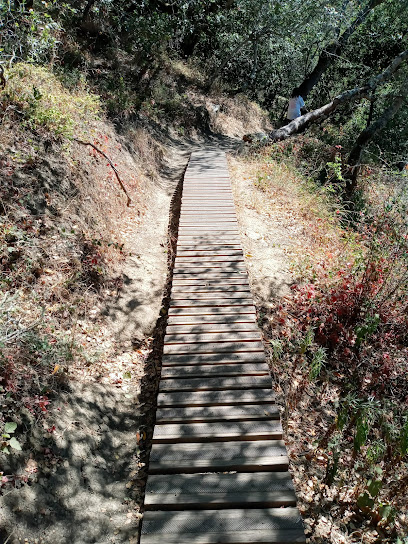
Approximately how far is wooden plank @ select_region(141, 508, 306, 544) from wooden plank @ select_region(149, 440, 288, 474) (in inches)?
12.8

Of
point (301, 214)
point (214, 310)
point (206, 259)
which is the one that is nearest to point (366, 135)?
point (301, 214)

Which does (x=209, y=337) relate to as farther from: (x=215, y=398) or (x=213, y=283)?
(x=213, y=283)

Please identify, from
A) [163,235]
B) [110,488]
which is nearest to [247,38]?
[163,235]

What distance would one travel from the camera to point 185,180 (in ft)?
29.7

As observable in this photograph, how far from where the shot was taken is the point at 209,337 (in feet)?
14.6

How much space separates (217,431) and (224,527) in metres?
0.78

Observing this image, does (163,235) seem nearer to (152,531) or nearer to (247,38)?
(152,531)

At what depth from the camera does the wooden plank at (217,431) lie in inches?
133

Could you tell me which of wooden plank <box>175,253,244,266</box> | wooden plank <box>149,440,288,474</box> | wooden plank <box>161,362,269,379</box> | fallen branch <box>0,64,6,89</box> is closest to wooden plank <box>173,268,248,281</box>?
wooden plank <box>175,253,244,266</box>

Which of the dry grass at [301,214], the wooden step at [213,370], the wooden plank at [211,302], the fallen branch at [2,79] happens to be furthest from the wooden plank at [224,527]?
the fallen branch at [2,79]

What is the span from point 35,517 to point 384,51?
24.1 meters

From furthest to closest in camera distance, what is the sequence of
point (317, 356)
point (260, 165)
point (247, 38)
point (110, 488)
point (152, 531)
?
1. point (247, 38)
2. point (260, 165)
3. point (317, 356)
4. point (110, 488)
5. point (152, 531)

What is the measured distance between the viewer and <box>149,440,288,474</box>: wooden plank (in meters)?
3.16

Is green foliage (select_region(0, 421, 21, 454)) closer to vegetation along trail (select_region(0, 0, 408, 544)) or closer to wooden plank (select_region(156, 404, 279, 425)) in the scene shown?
vegetation along trail (select_region(0, 0, 408, 544))
